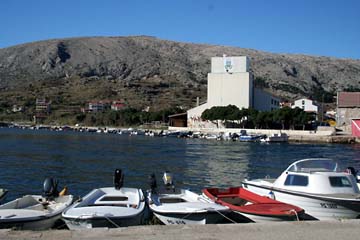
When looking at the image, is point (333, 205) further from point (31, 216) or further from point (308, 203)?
point (31, 216)

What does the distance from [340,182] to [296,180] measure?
156cm

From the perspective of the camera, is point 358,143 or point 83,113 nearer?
point 358,143

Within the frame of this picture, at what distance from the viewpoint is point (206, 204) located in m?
15.1

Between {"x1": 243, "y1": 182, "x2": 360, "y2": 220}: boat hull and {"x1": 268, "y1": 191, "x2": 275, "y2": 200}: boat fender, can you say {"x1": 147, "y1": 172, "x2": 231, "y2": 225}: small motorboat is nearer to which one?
{"x1": 243, "y1": 182, "x2": 360, "y2": 220}: boat hull

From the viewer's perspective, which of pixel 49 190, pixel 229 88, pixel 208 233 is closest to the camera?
pixel 208 233

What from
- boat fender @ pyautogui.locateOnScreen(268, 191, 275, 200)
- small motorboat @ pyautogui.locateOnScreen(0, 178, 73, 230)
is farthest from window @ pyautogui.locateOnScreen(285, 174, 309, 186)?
small motorboat @ pyautogui.locateOnScreen(0, 178, 73, 230)

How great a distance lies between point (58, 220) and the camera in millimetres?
15164

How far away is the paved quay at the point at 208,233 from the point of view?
9.98 meters

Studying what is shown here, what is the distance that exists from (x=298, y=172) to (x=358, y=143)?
256 feet

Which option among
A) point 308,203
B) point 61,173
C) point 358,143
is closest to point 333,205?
point 308,203

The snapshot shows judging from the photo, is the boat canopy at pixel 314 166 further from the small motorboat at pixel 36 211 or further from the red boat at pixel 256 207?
the small motorboat at pixel 36 211

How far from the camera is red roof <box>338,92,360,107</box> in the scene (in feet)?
382

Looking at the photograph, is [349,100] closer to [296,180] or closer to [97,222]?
[296,180]

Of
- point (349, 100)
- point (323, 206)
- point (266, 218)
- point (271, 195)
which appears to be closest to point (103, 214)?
point (266, 218)
